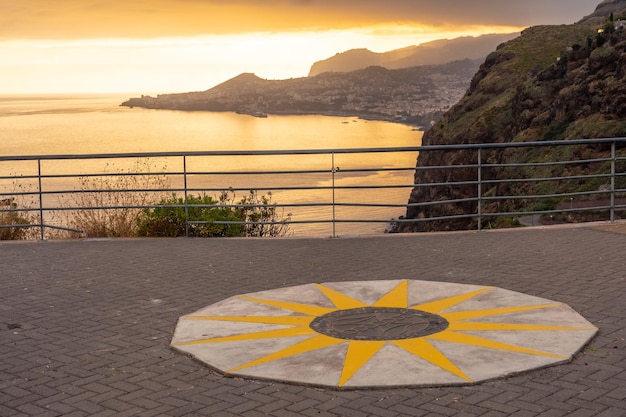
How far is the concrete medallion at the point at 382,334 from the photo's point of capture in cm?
555

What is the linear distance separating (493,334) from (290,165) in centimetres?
11239

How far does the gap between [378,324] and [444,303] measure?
946mm

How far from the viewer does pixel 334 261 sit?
9727mm

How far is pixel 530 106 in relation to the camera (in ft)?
283

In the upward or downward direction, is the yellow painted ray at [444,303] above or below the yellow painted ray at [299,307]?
above

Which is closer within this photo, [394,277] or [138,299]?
[138,299]

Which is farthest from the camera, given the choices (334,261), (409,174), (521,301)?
(409,174)

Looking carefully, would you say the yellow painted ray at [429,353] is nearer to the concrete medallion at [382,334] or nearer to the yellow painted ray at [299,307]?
the concrete medallion at [382,334]

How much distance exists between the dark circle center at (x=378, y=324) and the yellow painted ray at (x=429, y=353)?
0.47 feet

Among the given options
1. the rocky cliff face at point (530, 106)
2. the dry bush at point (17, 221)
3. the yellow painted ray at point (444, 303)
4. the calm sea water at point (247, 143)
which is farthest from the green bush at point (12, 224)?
the calm sea water at point (247, 143)

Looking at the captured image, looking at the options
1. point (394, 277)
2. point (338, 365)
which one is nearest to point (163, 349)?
point (338, 365)

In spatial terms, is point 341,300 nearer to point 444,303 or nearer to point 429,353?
point 444,303

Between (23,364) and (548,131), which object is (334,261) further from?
(548,131)

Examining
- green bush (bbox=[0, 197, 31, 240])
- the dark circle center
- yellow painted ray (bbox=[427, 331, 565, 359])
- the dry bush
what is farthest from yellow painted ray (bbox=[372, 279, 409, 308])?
green bush (bbox=[0, 197, 31, 240])
